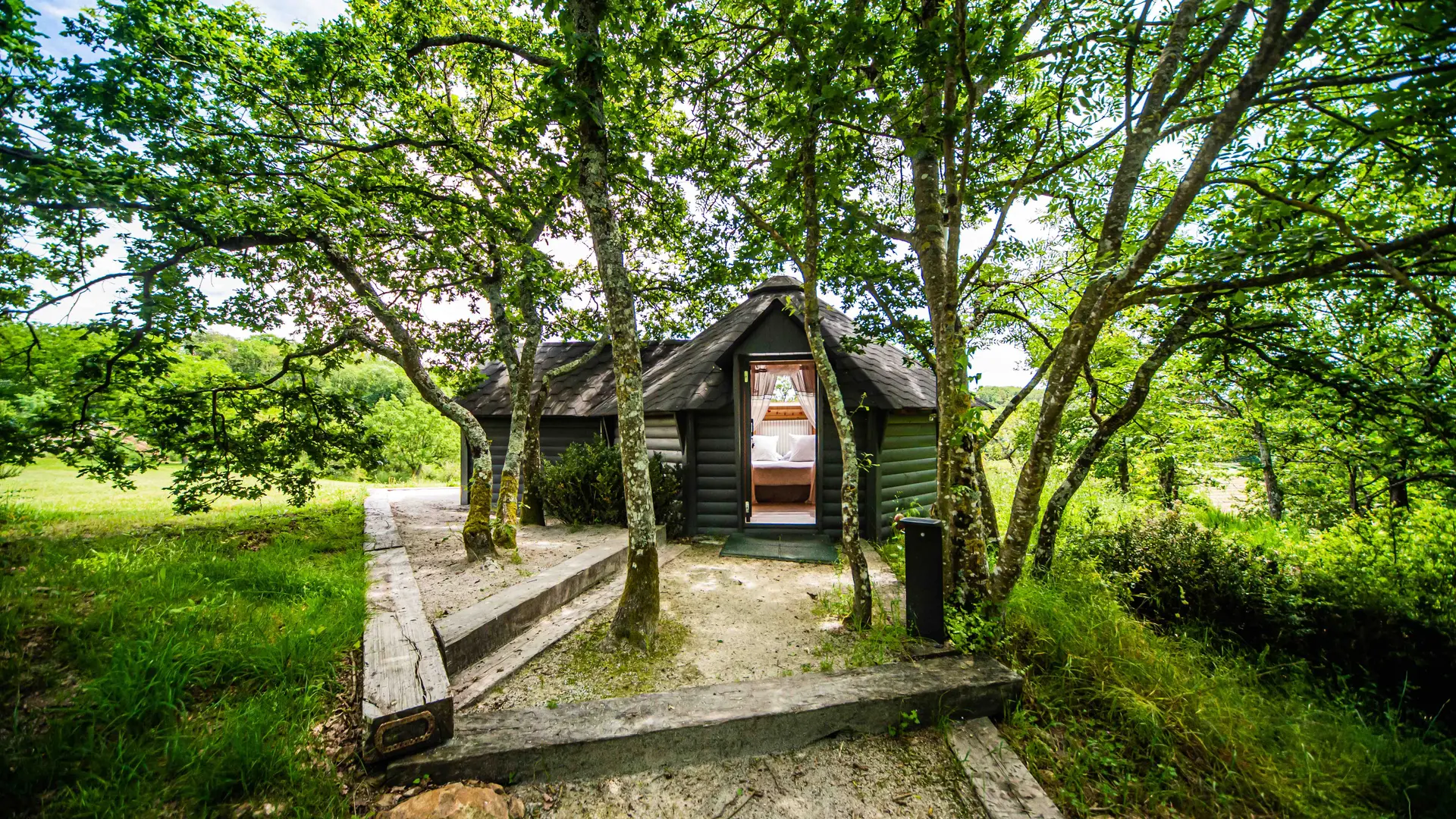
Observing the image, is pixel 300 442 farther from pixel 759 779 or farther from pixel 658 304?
pixel 759 779

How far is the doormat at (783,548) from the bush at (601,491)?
1.12 meters

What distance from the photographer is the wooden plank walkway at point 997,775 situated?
7.74 feet

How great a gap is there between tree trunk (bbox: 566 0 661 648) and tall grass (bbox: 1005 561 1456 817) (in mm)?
2792

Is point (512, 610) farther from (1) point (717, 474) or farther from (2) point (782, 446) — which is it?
(2) point (782, 446)

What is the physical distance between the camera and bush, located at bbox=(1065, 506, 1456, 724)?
3.72 m

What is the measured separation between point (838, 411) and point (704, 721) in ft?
8.44

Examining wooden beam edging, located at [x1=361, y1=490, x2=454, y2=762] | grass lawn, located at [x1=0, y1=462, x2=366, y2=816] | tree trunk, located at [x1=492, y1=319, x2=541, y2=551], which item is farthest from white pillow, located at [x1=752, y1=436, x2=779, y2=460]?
grass lawn, located at [x1=0, y1=462, x2=366, y2=816]

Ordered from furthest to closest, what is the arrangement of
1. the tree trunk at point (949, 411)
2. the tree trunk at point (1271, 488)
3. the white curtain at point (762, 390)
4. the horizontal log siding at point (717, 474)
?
1. the white curtain at point (762, 390)
2. the horizontal log siding at point (717, 474)
3. the tree trunk at point (1271, 488)
4. the tree trunk at point (949, 411)

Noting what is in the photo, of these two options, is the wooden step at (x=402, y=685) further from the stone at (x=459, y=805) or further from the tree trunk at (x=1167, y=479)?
the tree trunk at (x=1167, y=479)

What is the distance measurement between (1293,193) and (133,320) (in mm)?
8885

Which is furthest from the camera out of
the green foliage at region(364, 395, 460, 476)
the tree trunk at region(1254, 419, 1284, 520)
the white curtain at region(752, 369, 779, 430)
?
the green foliage at region(364, 395, 460, 476)

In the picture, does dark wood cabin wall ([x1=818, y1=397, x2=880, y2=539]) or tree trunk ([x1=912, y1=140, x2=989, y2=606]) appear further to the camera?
dark wood cabin wall ([x1=818, y1=397, x2=880, y2=539])

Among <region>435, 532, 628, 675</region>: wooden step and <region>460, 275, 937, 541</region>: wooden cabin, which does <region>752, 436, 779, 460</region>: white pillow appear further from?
<region>435, 532, 628, 675</region>: wooden step

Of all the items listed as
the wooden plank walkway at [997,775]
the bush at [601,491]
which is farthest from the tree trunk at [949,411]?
the bush at [601,491]
